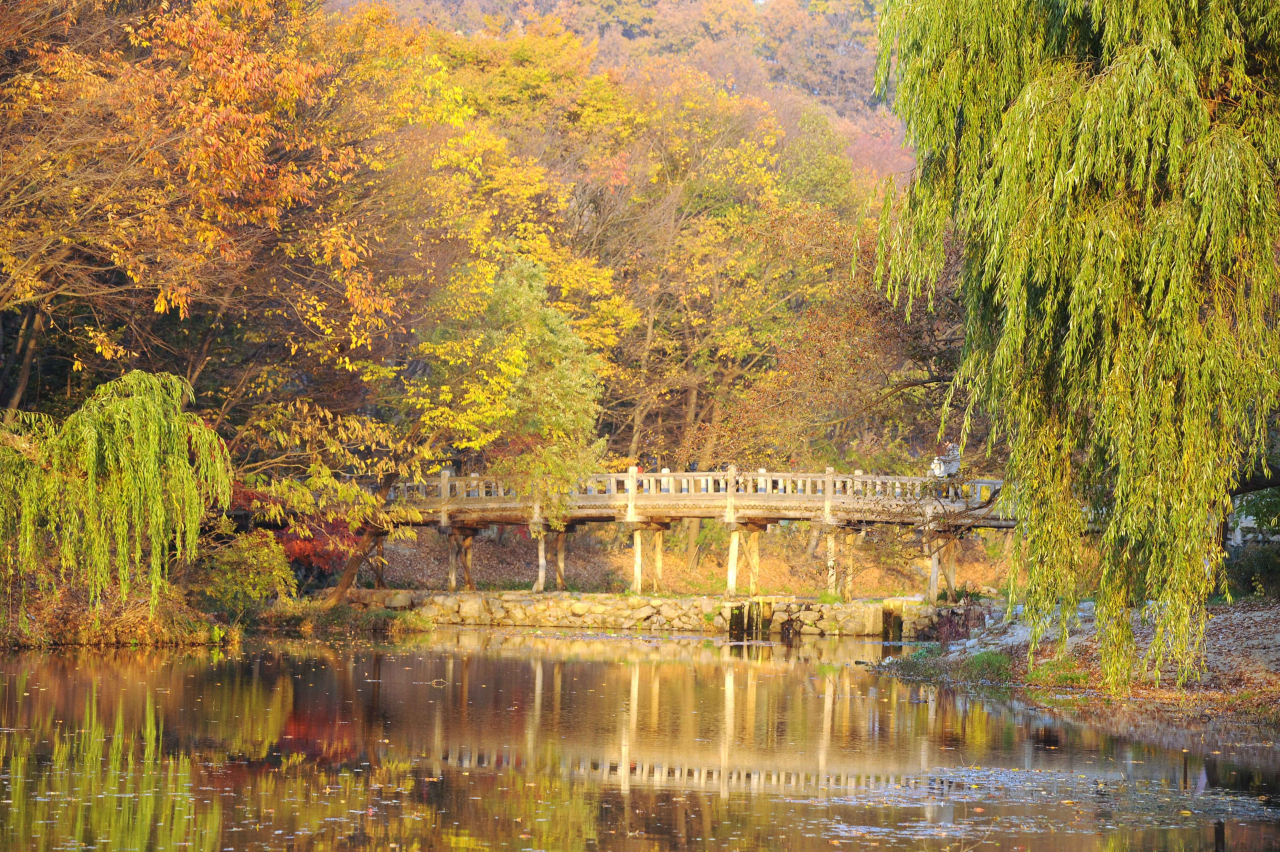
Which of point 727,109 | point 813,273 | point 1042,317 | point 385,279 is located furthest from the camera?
point 727,109

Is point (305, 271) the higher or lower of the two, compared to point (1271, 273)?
higher

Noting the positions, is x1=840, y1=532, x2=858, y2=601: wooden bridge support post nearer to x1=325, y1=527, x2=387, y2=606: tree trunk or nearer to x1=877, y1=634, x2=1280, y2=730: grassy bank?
x1=877, y1=634, x2=1280, y2=730: grassy bank

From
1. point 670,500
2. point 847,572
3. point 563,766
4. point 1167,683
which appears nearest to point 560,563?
point 670,500

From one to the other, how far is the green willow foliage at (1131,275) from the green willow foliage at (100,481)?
10.00m

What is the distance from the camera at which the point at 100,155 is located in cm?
1958

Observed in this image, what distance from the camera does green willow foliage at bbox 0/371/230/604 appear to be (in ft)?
54.6

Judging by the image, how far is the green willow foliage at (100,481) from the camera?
1666 centimetres

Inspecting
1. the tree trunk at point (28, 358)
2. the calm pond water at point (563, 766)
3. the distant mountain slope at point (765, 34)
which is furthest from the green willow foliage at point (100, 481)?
the distant mountain slope at point (765, 34)

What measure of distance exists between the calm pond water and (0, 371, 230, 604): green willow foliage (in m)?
1.68

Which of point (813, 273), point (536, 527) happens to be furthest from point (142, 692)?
point (813, 273)

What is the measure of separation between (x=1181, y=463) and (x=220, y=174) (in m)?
13.6

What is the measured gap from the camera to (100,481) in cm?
1702

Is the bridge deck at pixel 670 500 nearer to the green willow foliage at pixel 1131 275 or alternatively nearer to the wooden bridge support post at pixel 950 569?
the wooden bridge support post at pixel 950 569

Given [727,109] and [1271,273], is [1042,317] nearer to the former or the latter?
[1271,273]
